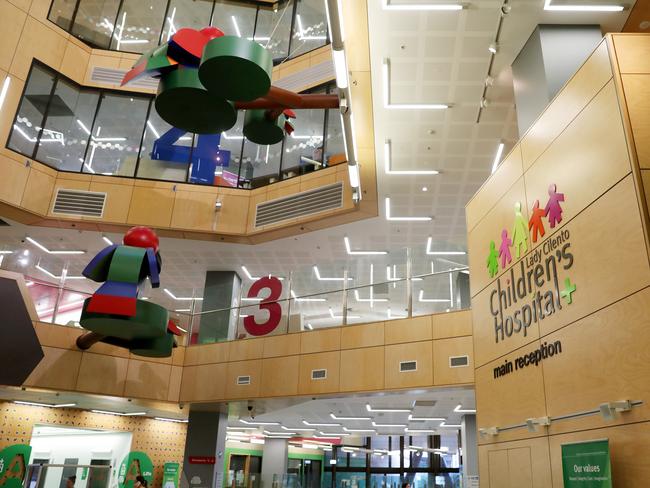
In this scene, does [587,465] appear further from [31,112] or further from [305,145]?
[31,112]

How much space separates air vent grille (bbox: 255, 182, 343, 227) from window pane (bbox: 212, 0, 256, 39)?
6.09 meters

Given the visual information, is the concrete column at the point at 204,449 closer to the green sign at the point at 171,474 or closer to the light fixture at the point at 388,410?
the green sign at the point at 171,474

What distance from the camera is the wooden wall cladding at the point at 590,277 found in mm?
3867

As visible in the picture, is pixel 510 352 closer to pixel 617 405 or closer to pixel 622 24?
pixel 617 405

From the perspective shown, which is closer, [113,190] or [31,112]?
[31,112]

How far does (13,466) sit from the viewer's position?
45.1ft

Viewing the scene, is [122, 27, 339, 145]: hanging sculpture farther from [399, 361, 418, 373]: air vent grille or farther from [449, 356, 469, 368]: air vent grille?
[399, 361, 418, 373]: air vent grille

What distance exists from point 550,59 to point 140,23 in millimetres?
13674

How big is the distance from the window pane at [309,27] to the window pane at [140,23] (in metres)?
4.33

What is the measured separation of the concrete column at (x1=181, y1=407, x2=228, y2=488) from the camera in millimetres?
14703

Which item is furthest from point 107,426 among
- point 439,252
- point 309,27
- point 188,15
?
point 309,27

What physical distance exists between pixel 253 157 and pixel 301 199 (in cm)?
276

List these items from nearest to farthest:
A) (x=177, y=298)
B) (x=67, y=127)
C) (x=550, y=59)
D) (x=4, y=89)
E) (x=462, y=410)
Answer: (x=550, y=59) → (x=4, y=89) → (x=67, y=127) → (x=462, y=410) → (x=177, y=298)

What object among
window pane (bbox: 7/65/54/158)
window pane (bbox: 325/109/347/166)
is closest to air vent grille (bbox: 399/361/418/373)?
window pane (bbox: 325/109/347/166)
